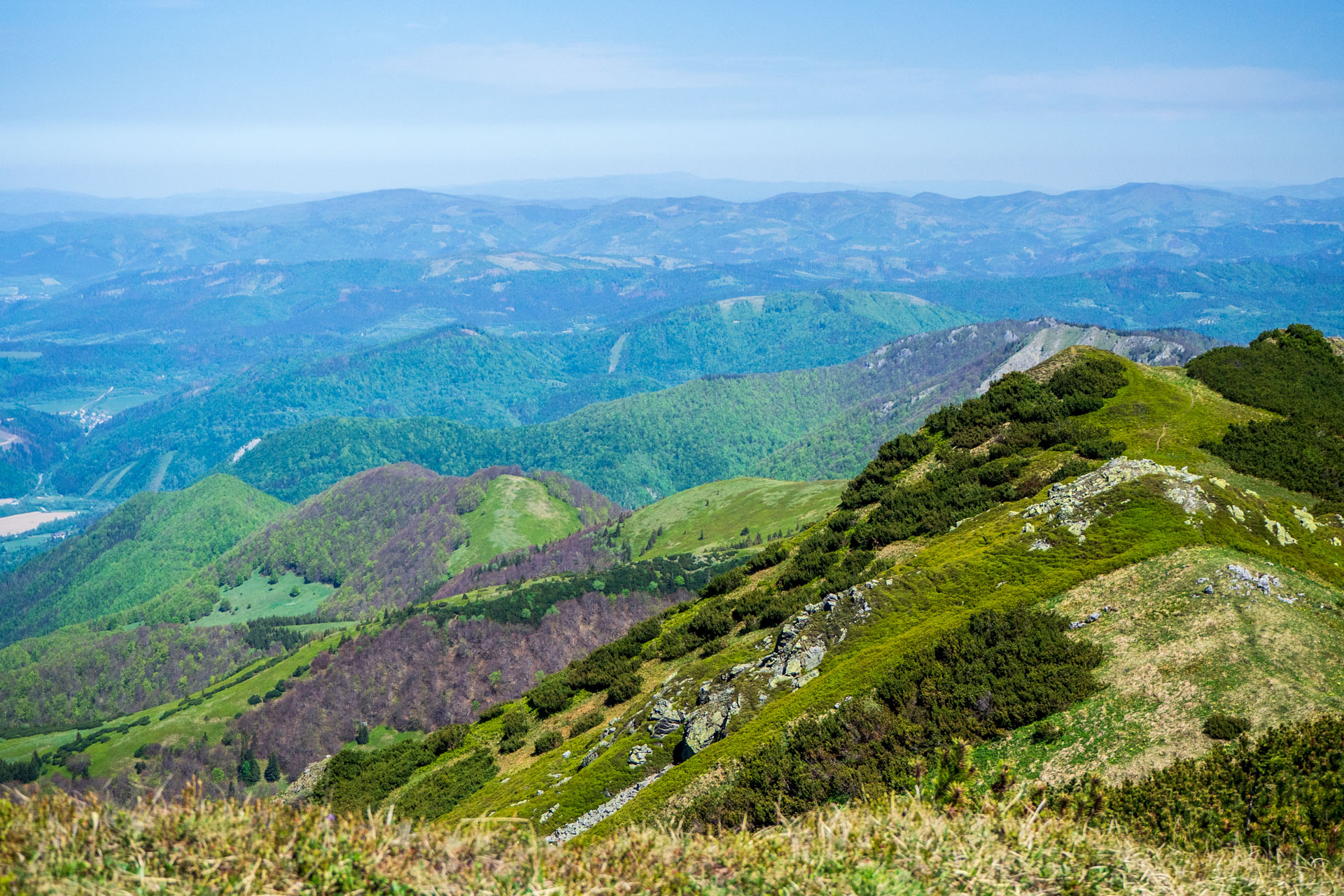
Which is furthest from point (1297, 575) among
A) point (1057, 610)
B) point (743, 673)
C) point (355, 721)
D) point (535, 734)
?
point (355, 721)

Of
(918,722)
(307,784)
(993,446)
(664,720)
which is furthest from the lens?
(307,784)

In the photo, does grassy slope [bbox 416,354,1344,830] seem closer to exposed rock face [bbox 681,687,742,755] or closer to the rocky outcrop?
exposed rock face [bbox 681,687,742,755]

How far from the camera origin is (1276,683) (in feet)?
78.5

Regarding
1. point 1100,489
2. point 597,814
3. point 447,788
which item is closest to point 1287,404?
point 1100,489

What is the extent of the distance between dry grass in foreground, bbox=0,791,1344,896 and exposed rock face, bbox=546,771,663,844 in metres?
20.7

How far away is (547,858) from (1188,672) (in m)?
22.6

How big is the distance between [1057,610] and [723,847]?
77.7 feet

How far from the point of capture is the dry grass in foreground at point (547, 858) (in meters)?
11.4

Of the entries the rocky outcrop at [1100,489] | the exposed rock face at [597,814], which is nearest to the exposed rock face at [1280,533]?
the rocky outcrop at [1100,489]

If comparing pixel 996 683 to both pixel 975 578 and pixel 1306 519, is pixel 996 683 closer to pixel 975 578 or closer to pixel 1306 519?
pixel 975 578

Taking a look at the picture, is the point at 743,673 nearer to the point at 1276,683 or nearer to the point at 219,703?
the point at 1276,683

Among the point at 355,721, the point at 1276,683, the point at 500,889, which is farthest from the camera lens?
the point at 355,721

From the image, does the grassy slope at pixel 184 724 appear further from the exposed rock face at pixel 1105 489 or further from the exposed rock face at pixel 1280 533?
the exposed rock face at pixel 1280 533

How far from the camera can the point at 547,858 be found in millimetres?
12539
